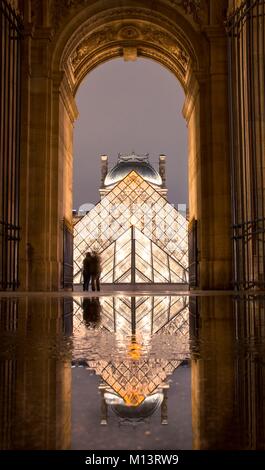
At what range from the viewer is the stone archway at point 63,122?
36.8 ft

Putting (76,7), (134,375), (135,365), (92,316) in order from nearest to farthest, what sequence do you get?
1. (134,375)
2. (135,365)
3. (92,316)
4. (76,7)

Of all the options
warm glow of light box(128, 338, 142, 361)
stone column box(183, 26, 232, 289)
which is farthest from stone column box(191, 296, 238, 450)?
stone column box(183, 26, 232, 289)

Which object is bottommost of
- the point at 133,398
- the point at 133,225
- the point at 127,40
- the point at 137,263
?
the point at 133,398

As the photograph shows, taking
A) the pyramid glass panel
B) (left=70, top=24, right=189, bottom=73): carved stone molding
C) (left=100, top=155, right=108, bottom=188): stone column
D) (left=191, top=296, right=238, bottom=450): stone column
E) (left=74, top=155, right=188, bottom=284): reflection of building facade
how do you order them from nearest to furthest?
(left=191, top=296, right=238, bottom=450): stone column
(left=70, top=24, right=189, bottom=73): carved stone molding
the pyramid glass panel
(left=74, top=155, right=188, bottom=284): reflection of building facade
(left=100, top=155, right=108, bottom=188): stone column

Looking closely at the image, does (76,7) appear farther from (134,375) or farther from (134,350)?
(134,375)

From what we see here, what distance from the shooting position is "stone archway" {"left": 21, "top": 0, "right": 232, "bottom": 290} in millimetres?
11211

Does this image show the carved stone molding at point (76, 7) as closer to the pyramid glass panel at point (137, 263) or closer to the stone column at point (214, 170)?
the stone column at point (214, 170)

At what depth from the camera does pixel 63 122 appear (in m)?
12.9

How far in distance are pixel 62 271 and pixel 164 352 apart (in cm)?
1090

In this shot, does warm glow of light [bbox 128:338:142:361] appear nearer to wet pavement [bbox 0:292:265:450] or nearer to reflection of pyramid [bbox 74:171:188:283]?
wet pavement [bbox 0:292:265:450]

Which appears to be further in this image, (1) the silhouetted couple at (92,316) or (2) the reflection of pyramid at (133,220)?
(2) the reflection of pyramid at (133,220)

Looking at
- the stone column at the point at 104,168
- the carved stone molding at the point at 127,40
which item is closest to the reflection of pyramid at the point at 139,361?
the carved stone molding at the point at 127,40

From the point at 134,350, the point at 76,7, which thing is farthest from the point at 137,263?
the point at 134,350

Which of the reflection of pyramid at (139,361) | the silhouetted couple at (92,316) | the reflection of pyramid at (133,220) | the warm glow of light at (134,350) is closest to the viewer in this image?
the reflection of pyramid at (139,361)
